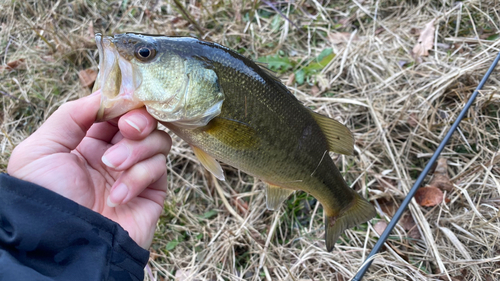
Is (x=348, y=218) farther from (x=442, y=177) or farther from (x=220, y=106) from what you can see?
(x=220, y=106)

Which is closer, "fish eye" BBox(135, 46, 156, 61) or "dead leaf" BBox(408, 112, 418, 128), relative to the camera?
"fish eye" BBox(135, 46, 156, 61)

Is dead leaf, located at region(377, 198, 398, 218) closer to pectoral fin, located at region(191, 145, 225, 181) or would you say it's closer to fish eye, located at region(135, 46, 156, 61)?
pectoral fin, located at region(191, 145, 225, 181)

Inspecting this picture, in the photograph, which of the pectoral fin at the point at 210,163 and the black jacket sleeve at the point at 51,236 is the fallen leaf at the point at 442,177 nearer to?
the pectoral fin at the point at 210,163

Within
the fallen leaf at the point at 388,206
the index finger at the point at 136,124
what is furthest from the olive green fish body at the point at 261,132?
the fallen leaf at the point at 388,206

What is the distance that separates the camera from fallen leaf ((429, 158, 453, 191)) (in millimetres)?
2484

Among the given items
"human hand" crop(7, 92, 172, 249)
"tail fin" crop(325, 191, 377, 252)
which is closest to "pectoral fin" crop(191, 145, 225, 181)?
"human hand" crop(7, 92, 172, 249)

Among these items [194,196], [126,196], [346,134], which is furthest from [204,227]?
[346,134]

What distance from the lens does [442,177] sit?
2.52 m

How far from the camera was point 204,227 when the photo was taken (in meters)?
2.70

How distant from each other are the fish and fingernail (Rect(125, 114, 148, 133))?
45 millimetres

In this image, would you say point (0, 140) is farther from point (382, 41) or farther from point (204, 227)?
point (382, 41)

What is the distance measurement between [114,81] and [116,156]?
347 millimetres

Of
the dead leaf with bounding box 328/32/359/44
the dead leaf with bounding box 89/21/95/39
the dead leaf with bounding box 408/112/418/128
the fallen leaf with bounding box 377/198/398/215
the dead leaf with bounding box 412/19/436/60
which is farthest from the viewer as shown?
the dead leaf with bounding box 89/21/95/39

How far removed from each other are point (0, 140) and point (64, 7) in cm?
200
